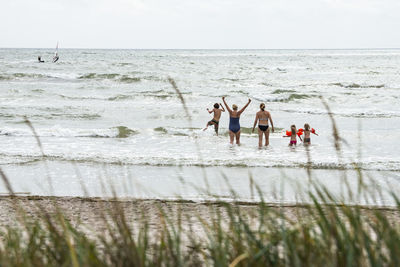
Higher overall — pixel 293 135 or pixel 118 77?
pixel 118 77

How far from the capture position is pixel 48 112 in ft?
76.8

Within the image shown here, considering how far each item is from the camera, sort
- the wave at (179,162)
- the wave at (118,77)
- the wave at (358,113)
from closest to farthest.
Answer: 1. the wave at (179,162)
2. the wave at (358,113)
3. the wave at (118,77)

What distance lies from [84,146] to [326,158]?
276 inches

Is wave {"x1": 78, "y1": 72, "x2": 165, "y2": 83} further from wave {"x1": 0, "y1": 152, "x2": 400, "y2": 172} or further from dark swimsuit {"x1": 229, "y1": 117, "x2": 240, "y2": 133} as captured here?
wave {"x1": 0, "y1": 152, "x2": 400, "y2": 172}

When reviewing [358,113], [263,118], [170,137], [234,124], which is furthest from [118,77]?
[263,118]

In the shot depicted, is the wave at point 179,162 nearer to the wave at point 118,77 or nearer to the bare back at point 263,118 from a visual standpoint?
the bare back at point 263,118

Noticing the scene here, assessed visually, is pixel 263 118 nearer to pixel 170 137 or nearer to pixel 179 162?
pixel 170 137

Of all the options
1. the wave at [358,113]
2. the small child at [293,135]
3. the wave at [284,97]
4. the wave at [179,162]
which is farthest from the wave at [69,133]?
the wave at [284,97]

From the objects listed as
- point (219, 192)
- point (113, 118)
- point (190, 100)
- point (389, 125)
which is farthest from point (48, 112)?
point (219, 192)

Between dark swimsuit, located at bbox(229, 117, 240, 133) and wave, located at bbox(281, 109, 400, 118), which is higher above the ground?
dark swimsuit, located at bbox(229, 117, 240, 133)

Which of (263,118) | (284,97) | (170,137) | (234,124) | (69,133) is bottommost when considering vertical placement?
(170,137)

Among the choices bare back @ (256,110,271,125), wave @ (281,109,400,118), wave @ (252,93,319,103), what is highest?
bare back @ (256,110,271,125)

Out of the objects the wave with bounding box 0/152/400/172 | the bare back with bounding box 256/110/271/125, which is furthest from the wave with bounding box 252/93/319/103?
the wave with bounding box 0/152/400/172

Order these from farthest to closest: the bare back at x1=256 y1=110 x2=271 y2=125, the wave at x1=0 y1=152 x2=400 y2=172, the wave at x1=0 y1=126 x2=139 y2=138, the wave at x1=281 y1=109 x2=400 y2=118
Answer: the wave at x1=281 y1=109 x2=400 y2=118 < the wave at x1=0 y1=126 x2=139 y2=138 < the bare back at x1=256 y1=110 x2=271 y2=125 < the wave at x1=0 y1=152 x2=400 y2=172
